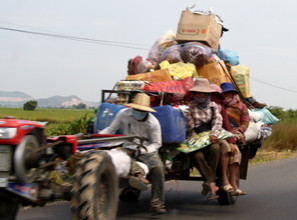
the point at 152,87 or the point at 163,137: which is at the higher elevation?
the point at 152,87

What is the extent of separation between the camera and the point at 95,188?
5789mm

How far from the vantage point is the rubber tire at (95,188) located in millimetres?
5664

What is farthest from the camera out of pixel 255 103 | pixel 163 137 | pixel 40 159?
pixel 255 103

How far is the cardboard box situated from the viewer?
1128cm

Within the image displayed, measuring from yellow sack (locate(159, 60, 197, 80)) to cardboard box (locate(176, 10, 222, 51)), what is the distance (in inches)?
53.3

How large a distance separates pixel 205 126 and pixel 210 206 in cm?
153

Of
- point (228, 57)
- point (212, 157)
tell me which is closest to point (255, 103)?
point (228, 57)

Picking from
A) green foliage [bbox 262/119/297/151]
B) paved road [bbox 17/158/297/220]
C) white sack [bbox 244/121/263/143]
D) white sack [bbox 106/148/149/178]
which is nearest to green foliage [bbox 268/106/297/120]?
green foliage [bbox 262/119/297/151]

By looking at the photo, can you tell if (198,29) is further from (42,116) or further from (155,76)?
(42,116)

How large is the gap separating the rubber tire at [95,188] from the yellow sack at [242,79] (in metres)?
5.29

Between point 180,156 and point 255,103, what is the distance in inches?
130

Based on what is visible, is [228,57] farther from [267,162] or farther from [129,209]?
[267,162]

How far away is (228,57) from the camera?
1175cm

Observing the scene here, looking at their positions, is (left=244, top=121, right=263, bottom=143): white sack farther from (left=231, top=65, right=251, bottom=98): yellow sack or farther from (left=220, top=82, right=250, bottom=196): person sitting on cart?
(left=231, top=65, right=251, bottom=98): yellow sack
